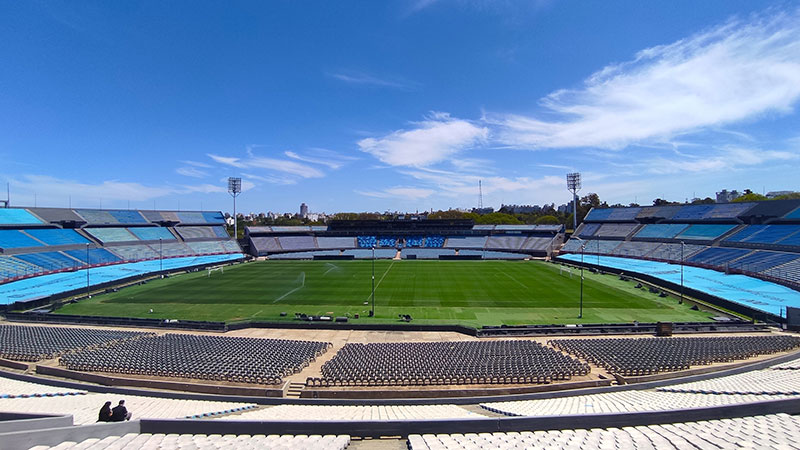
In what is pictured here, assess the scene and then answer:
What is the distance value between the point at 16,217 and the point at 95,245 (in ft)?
41.0

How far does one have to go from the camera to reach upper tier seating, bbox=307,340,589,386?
64.2 ft

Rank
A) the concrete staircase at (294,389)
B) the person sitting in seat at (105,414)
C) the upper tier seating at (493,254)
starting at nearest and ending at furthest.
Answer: the person sitting in seat at (105,414), the concrete staircase at (294,389), the upper tier seating at (493,254)

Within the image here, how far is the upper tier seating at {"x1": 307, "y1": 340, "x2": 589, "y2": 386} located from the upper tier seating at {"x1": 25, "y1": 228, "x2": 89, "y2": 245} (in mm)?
68458

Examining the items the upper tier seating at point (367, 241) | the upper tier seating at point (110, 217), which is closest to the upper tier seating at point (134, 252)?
the upper tier seating at point (110, 217)

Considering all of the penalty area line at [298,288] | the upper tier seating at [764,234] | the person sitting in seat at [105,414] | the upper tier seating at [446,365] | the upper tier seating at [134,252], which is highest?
the upper tier seating at [764,234]

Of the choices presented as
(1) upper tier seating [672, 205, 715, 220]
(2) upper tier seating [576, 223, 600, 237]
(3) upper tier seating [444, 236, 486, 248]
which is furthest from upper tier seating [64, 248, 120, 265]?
(1) upper tier seating [672, 205, 715, 220]

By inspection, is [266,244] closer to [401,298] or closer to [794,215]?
[401,298]

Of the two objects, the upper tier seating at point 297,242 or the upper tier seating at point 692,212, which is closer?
the upper tier seating at point 692,212

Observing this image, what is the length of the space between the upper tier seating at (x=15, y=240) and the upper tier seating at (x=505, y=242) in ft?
294

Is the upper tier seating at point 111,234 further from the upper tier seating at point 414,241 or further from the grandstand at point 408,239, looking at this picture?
the upper tier seating at point 414,241

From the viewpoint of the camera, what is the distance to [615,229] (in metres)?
86.9

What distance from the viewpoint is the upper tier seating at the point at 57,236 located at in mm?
64800

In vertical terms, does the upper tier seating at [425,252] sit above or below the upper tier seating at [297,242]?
below

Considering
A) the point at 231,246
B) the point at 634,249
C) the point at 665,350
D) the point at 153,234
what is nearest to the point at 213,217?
the point at 231,246
